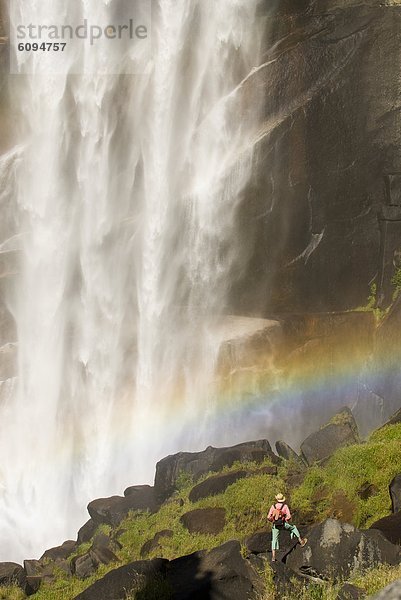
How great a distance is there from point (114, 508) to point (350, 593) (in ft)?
31.5

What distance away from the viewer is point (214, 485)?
15812 millimetres

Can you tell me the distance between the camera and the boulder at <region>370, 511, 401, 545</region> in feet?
34.5

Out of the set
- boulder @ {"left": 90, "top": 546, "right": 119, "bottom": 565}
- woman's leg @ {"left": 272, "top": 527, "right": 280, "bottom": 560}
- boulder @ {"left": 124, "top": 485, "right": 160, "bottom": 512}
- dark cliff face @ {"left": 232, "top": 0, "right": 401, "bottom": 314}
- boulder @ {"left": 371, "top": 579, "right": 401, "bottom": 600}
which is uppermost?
dark cliff face @ {"left": 232, "top": 0, "right": 401, "bottom": 314}

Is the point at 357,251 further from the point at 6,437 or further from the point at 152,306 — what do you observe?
the point at 6,437

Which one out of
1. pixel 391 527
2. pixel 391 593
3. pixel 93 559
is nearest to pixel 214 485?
pixel 93 559

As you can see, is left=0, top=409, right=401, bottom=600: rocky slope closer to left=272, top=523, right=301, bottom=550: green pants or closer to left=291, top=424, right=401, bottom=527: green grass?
left=291, top=424, right=401, bottom=527: green grass

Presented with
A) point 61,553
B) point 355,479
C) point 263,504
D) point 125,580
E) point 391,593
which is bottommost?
point 61,553

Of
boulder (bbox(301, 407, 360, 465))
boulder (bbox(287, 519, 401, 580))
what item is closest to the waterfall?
boulder (bbox(301, 407, 360, 465))

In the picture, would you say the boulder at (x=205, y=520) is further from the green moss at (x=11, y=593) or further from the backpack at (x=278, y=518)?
the green moss at (x=11, y=593)

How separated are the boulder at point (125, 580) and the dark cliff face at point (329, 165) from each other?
14.1m

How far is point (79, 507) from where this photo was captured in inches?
890

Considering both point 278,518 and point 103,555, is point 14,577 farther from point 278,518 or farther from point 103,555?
point 278,518

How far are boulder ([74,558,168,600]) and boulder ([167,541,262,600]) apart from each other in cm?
23

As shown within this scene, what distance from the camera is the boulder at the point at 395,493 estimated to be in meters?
12.1
